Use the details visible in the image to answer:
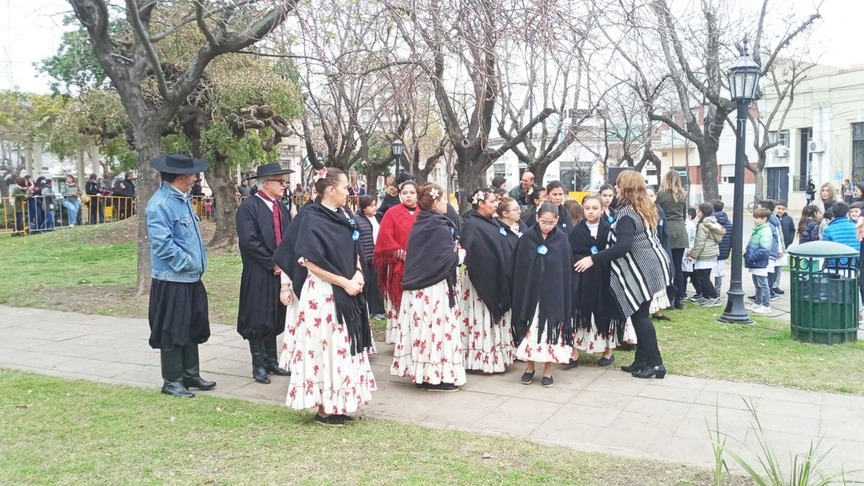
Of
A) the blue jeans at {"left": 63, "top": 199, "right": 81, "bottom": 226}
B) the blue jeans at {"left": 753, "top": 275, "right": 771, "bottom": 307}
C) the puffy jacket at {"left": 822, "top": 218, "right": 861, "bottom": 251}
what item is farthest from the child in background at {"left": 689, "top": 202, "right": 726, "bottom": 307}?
the blue jeans at {"left": 63, "top": 199, "right": 81, "bottom": 226}

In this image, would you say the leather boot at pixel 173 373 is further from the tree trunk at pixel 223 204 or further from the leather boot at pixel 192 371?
the tree trunk at pixel 223 204

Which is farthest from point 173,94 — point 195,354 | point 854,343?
point 854,343

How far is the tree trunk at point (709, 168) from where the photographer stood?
17469 mm

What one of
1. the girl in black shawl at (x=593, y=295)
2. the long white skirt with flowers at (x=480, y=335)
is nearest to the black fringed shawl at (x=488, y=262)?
the long white skirt with flowers at (x=480, y=335)

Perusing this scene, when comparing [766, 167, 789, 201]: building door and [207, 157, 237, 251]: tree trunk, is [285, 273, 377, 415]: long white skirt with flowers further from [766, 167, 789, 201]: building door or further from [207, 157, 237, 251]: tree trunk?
[766, 167, 789, 201]: building door

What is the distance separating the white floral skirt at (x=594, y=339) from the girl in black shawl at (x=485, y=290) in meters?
0.74

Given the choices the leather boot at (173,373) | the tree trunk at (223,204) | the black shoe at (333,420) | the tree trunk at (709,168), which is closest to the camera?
the black shoe at (333,420)

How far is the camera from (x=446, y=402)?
19.5 feet

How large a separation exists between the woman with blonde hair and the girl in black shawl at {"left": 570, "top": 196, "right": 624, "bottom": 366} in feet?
9.87

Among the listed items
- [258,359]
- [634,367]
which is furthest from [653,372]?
[258,359]

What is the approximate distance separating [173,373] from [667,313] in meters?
6.68

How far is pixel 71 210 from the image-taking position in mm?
23938

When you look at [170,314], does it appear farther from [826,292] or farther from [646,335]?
[826,292]

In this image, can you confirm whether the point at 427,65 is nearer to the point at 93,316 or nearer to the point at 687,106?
the point at 93,316
